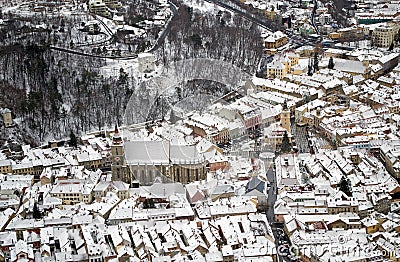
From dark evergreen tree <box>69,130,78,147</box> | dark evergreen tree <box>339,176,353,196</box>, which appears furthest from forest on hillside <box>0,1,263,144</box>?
dark evergreen tree <box>339,176,353,196</box>

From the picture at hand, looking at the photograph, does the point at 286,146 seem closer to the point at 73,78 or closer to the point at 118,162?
the point at 118,162

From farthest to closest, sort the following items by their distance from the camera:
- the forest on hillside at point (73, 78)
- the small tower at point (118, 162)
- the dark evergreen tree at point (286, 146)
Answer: the forest on hillside at point (73, 78), the dark evergreen tree at point (286, 146), the small tower at point (118, 162)

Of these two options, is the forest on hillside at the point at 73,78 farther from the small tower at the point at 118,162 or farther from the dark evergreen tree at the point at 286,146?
the dark evergreen tree at the point at 286,146

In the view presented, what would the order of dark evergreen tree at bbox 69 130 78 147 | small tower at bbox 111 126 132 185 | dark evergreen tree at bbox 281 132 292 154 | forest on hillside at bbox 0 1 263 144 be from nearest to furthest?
small tower at bbox 111 126 132 185, dark evergreen tree at bbox 281 132 292 154, dark evergreen tree at bbox 69 130 78 147, forest on hillside at bbox 0 1 263 144

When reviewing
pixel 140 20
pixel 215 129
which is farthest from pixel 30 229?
pixel 140 20

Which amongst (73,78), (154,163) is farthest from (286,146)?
(73,78)

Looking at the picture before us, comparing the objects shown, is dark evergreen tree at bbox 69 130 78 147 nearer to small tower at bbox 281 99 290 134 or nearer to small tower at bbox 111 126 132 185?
small tower at bbox 111 126 132 185

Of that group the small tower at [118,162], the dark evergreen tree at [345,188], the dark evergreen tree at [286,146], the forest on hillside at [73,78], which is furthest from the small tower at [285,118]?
the small tower at [118,162]

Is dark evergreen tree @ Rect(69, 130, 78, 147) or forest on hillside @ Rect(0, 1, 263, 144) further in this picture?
forest on hillside @ Rect(0, 1, 263, 144)
